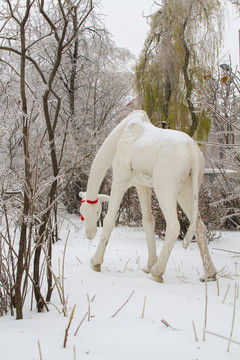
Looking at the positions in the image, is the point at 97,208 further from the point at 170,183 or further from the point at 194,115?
the point at 194,115

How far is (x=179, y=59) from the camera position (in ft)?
29.9

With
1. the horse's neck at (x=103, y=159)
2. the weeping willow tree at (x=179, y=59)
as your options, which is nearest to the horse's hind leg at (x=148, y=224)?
the horse's neck at (x=103, y=159)

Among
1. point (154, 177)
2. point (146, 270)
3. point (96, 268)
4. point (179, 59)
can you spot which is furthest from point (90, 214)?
point (179, 59)

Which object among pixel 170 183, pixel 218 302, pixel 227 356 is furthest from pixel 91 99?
pixel 227 356

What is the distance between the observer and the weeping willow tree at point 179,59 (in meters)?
8.97

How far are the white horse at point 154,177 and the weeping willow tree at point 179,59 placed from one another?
566 cm

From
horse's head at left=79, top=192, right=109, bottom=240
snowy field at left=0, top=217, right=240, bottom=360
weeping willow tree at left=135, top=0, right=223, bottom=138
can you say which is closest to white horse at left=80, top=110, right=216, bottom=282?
horse's head at left=79, top=192, right=109, bottom=240

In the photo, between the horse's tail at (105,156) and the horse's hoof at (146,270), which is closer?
the horse's hoof at (146,270)

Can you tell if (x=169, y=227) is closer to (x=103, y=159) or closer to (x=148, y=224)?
A: (x=148, y=224)

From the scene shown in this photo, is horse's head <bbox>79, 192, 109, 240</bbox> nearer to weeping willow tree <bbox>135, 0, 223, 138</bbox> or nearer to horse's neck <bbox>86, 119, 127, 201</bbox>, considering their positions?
horse's neck <bbox>86, 119, 127, 201</bbox>

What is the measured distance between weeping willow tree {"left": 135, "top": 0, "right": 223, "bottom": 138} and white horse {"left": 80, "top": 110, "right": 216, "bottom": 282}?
5.66 metres

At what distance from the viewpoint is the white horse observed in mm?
2803

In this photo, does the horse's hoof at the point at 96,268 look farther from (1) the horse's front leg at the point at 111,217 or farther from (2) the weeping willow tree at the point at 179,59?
(2) the weeping willow tree at the point at 179,59

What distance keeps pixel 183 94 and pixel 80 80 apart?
308cm
